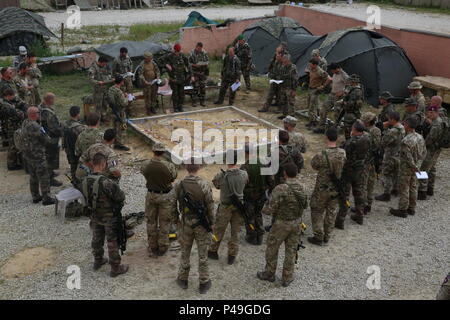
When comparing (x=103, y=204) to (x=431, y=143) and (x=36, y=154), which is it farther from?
(x=431, y=143)

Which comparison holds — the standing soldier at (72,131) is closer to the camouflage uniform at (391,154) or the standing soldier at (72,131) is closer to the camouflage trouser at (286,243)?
the camouflage trouser at (286,243)

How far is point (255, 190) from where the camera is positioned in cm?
712

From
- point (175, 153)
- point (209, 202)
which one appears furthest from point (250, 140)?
point (209, 202)

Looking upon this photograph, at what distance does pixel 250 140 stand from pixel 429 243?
16.5 ft

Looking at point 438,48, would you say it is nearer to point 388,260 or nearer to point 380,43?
point 380,43

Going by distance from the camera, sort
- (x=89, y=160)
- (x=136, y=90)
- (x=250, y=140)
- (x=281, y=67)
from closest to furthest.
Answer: (x=89, y=160) → (x=250, y=140) → (x=281, y=67) → (x=136, y=90)

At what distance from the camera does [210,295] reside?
625 cm

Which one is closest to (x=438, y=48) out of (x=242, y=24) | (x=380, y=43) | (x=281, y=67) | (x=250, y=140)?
(x=380, y=43)

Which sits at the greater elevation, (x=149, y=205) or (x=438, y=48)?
(x=438, y=48)

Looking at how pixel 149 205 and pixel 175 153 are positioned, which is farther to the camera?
pixel 175 153

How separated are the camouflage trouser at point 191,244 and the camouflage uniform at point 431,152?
200 inches

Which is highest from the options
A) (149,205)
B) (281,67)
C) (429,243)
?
(281,67)

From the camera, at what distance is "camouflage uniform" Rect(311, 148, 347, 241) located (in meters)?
7.25

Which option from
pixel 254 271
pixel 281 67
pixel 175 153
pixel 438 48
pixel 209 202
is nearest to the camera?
pixel 209 202
